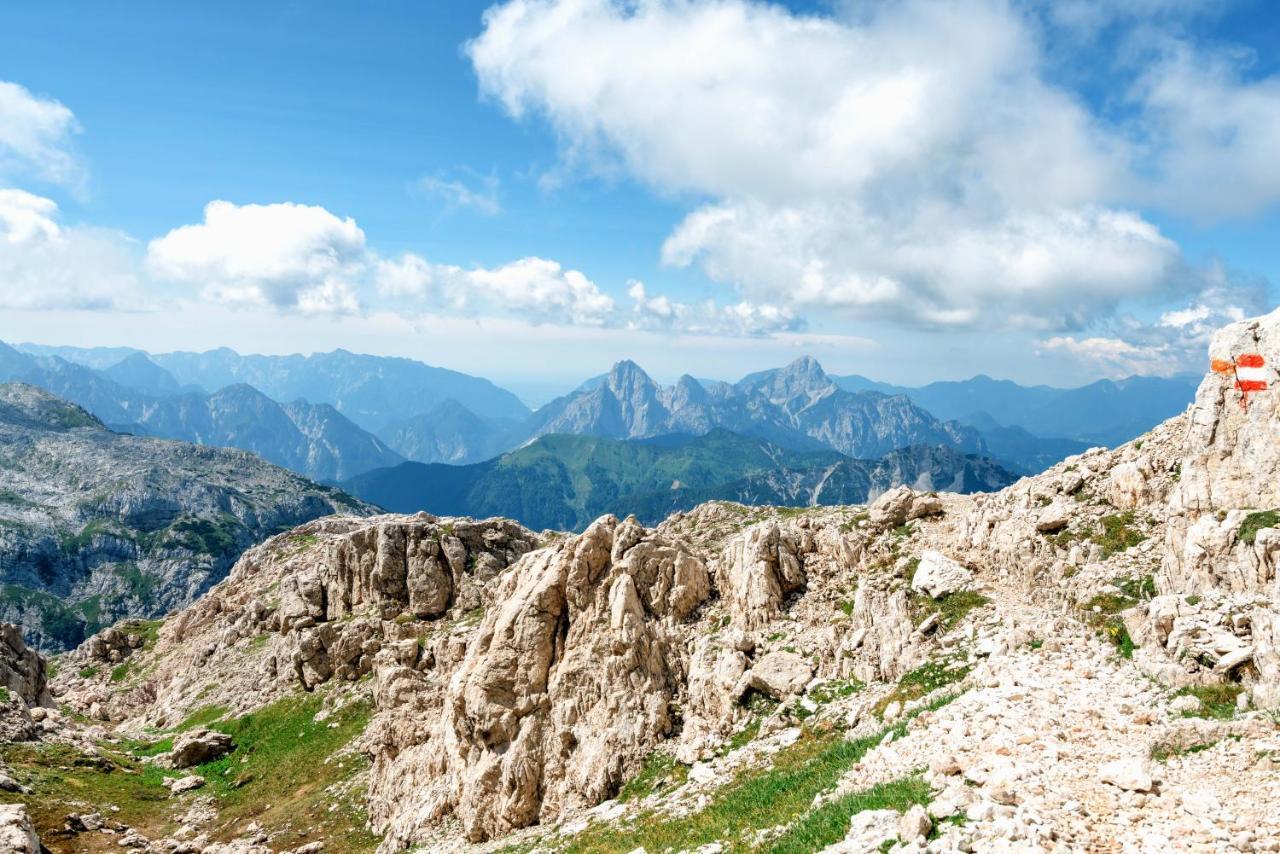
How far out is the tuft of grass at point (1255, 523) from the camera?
25.8m

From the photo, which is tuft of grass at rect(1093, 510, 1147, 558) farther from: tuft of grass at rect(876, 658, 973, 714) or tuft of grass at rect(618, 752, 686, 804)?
tuft of grass at rect(618, 752, 686, 804)

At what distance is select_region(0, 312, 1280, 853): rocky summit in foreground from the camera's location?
17.6m

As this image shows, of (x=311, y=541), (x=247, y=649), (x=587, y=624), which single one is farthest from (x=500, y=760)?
(x=311, y=541)

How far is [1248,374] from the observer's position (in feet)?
98.5

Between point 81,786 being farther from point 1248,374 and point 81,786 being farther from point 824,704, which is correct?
Result: point 1248,374

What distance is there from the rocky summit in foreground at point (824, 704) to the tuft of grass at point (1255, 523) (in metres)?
0.12

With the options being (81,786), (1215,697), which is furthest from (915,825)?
(81,786)

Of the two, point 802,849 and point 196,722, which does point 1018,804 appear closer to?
point 802,849

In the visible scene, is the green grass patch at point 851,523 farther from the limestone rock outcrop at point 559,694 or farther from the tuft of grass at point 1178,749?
the tuft of grass at point 1178,749

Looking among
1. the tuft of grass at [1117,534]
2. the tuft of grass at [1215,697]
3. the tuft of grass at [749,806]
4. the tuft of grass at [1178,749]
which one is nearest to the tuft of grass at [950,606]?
the tuft of grass at [1117,534]

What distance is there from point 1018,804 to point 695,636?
25.6 metres

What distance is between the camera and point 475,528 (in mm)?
81812

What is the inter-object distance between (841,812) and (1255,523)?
21669mm

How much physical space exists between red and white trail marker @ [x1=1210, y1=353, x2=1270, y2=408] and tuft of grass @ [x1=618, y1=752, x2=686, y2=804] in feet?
90.3
